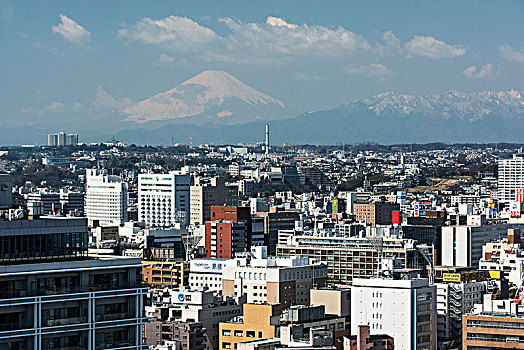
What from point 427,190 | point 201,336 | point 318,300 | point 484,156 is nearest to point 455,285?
point 318,300

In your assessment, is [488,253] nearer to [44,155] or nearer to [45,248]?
[45,248]

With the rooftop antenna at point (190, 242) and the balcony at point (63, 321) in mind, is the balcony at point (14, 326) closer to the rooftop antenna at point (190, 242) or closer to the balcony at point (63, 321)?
the balcony at point (63, 321)

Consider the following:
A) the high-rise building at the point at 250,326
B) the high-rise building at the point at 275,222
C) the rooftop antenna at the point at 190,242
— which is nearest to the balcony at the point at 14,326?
the high-rise building at the point at 250,326

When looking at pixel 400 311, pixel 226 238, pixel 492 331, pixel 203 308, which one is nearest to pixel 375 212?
pixel 226 238

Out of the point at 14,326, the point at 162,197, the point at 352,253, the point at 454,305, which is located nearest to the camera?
the point at 14,326

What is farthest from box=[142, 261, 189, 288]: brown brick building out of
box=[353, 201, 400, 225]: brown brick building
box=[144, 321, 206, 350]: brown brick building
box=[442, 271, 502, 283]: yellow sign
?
box=[353, 201, 400, 225]: brown brick building

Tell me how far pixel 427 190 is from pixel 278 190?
13770 millimetres

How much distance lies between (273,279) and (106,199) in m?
45.8

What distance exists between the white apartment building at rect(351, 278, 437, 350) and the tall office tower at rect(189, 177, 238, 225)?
4138 centimetres

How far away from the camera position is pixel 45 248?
1609 cm

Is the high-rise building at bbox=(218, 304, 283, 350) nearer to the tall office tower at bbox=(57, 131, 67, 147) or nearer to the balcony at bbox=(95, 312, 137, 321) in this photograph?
the balcony at bbox=(95, 312, 137, 321)

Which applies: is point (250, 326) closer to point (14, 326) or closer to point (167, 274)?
point (14, 326)

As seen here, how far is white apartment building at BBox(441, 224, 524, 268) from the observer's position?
5491 centimetres

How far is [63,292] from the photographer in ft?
51.7
